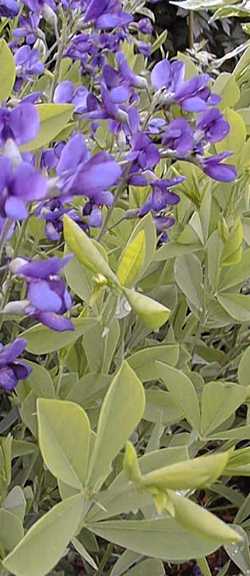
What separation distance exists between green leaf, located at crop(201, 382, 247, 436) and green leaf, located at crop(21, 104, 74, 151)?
9.4 inches

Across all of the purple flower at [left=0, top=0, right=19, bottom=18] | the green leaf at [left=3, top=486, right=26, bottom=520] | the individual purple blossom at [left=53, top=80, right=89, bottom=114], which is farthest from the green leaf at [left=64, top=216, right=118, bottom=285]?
the purple flower at [left=0, top=0, right=19, bottom=18]

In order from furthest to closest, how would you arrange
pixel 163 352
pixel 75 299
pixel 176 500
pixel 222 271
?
pixel 75 299 → pixel 222 271 → pixel 163 352 → pixel 176 500

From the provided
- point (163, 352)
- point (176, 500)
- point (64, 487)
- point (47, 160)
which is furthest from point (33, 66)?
point (176, 500)

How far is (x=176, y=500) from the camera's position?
19.0 inches

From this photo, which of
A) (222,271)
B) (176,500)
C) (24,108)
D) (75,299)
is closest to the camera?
(176,500)

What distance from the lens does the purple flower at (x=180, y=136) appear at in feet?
2.60

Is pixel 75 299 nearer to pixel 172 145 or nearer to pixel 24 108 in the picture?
pixel 172 145

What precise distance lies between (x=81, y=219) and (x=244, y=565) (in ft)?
1.24

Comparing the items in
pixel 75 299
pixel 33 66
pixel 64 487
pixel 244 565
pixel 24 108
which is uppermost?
pixel 24 108

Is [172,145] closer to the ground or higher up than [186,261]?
higher up

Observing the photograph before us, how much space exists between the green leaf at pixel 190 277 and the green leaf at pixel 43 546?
0.36 metres

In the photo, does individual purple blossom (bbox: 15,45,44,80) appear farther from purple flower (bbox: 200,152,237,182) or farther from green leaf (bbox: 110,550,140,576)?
green leaf (bbox: 110,550,140,576)

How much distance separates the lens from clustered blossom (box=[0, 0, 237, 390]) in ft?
1.96

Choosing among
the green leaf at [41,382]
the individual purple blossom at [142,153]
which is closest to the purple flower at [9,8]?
the individual purple blossom at [142,153]
